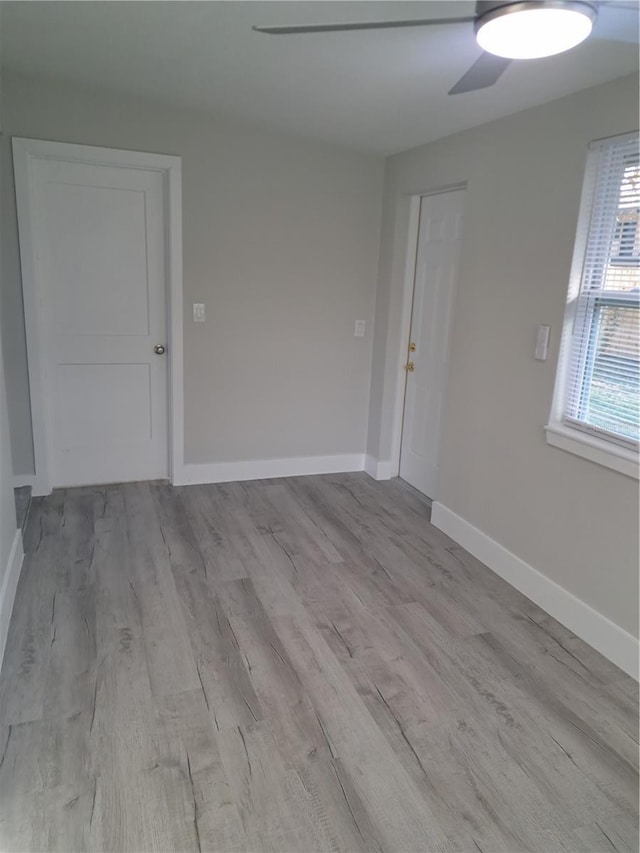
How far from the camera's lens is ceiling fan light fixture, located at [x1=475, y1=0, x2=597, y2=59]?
158cm

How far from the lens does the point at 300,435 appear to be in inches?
174

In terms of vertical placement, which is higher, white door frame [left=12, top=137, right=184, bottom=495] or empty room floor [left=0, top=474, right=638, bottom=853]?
white door frame [left=12, top=137, right=184, bottom=495]

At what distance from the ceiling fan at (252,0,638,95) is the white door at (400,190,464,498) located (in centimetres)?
190

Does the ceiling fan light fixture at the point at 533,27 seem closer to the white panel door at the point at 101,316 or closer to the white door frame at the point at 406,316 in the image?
the white door frame at the point at 406,316

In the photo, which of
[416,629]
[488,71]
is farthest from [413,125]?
[416,629]

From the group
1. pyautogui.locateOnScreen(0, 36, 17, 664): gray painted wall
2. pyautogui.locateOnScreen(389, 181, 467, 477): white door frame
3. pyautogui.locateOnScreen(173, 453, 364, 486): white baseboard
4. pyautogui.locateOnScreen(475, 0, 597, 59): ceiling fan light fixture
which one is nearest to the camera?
pyautogui.locateOnScreen(475, 0, 597, 59): ceiling fan light fixture

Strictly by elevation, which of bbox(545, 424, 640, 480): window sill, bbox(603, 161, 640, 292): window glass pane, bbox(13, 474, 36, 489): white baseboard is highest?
bbox(603, 161, 640, 292): window glass pane

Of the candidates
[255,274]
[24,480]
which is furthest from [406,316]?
[24,480]

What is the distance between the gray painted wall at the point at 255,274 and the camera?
3.47 meters

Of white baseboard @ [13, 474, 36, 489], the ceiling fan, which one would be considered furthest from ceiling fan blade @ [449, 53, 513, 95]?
white baseboard @ [13, 474, 36, 489]

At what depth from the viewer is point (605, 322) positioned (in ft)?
8.27

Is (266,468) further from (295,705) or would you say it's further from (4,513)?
(295,705)

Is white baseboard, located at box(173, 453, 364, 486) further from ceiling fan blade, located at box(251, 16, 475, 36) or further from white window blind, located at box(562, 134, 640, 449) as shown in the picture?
ceiling fan blade, located at box(251, 16, 475, 36)

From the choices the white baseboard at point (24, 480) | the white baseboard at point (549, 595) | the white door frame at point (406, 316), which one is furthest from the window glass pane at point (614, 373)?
the white baseboard at point (24, 480)
